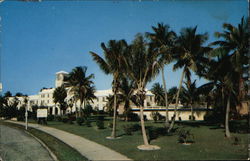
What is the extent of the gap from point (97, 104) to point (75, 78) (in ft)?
106

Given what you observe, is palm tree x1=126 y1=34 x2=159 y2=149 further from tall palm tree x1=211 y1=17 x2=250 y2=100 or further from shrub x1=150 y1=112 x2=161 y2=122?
shrub x1=150 y1=112 x2=161 y2=122

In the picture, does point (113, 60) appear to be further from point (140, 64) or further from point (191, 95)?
point (191, 95)

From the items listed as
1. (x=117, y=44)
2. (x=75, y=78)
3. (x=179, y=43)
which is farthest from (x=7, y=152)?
(x=75, y=78)

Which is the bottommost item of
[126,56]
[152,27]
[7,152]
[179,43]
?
[7,152]

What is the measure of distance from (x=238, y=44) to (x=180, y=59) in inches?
292

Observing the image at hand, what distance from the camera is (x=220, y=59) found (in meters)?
17.3

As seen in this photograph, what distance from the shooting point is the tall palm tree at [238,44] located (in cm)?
1456

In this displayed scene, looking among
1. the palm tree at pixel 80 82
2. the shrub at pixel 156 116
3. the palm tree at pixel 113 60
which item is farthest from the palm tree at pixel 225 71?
the palm tree at pixel 80 82

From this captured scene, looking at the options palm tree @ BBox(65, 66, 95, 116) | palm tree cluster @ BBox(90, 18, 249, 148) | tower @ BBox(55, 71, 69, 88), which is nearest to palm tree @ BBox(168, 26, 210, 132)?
palm tree cluster @ BBox(90, 18, 249, 148)

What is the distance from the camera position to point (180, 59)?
2252cm

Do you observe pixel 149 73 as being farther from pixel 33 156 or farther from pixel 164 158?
pixel 33 156

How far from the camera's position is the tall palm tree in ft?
47.8

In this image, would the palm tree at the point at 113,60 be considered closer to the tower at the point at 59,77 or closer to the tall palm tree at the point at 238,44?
the tall palm tree at the point at 238,44

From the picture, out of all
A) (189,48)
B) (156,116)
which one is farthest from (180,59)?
(156,116)
